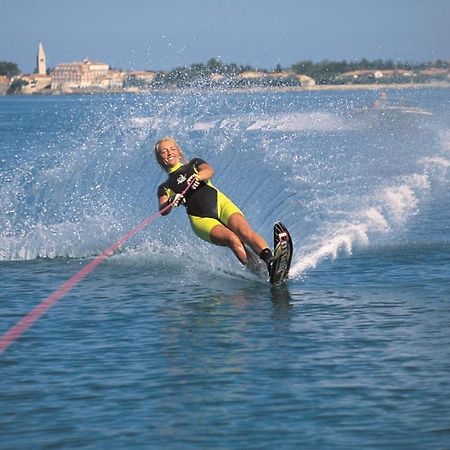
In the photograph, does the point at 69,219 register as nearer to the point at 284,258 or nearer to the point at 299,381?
the point at 284,258

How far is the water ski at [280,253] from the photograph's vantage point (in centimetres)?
1116

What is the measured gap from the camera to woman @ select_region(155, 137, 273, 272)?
11398 mm

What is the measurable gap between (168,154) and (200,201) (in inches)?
20.6

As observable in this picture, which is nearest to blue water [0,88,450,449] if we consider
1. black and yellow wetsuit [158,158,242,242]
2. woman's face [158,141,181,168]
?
black and yellow wetsuit [158,158,242,242]

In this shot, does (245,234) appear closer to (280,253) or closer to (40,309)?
(280,253)

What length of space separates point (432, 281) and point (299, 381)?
13.4 feet

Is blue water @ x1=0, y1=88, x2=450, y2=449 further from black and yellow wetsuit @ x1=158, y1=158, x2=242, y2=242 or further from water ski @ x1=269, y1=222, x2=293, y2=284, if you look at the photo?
black and yellow wetsuit @ x1=158, y1=158, x2=242, y2=242

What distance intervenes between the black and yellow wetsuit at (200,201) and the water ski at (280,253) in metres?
0.54

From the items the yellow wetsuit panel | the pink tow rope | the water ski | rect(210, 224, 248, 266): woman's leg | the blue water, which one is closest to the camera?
the blue water

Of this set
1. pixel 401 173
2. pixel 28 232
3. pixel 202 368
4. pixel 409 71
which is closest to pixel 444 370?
pixel 202 368

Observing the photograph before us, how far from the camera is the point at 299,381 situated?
7957 mm

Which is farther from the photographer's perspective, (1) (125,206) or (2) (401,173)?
(2) (401,173)

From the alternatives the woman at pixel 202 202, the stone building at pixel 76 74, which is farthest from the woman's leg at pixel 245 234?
the stone building at pixel 76 74

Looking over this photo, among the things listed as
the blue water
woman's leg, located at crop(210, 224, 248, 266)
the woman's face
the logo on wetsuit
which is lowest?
the blue water
